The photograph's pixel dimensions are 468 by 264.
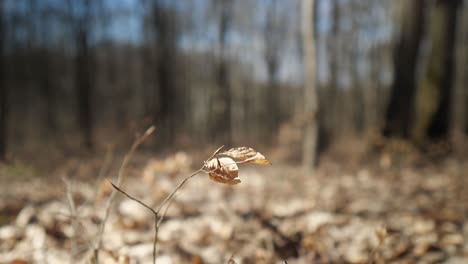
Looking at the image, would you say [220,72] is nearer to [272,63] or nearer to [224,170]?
[272,63]

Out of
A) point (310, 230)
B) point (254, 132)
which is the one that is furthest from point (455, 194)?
point (254, 132)

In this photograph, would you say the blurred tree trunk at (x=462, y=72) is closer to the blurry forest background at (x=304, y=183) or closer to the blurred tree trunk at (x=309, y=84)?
the blurry forest background at (x=304, y=183)

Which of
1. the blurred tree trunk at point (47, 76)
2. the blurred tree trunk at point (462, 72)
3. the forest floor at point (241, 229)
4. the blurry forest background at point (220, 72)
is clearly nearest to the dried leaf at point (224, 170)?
the forest floor at point (241, 229)

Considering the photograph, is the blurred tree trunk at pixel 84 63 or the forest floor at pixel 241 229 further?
the blurred tree trunk at pixel 84 63

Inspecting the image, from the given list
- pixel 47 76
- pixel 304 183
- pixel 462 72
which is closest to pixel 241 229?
pixel 304 183

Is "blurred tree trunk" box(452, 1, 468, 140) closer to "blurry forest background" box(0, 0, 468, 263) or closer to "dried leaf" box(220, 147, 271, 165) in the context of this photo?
"blurry forest background" box(0, 0, 468, 263)
